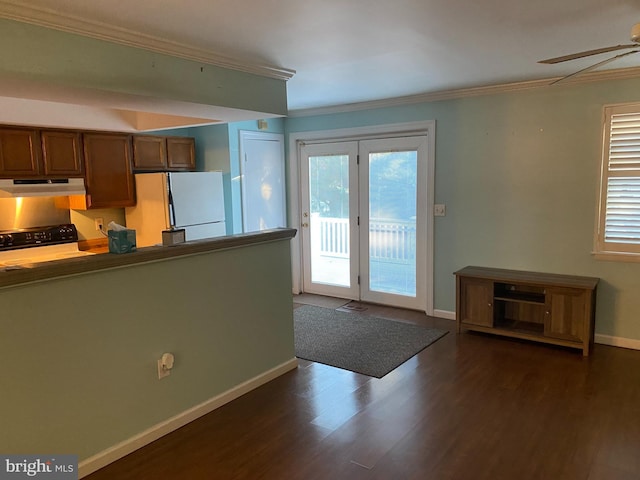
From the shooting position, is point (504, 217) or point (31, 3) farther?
point (504, 217)

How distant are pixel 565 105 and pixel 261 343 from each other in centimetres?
342

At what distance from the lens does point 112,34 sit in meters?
2.48

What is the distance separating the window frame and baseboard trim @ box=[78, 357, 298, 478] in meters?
2.95

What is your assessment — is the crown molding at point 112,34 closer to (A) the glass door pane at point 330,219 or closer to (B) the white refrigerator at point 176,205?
(B) the white refrigerator at point 176,205

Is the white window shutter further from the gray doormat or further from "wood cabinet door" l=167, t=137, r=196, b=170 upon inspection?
"wood cabinet door" l=167, t=137, r=196, b=170

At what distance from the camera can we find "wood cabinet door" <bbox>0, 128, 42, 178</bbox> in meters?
3.82

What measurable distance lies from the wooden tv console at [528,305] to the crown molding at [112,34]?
274 cm

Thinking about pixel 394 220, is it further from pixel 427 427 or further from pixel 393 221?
pixel 427 427

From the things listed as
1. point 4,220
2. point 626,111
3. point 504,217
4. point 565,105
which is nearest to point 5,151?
point 4,220

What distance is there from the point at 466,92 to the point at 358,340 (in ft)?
8.86

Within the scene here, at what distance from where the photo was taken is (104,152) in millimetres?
4520

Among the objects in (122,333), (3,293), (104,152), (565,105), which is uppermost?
(565,105)

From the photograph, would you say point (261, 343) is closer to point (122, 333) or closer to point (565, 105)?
point (122, 333)

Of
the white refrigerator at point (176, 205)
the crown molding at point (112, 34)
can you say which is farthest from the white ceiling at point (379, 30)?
the white refrigerator at point (176, 205)
